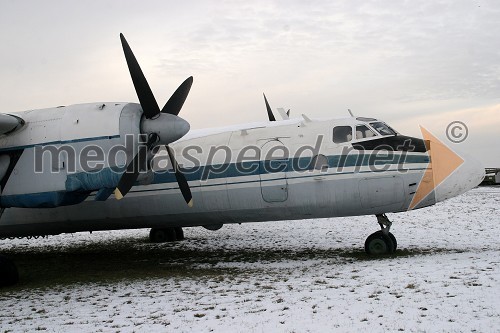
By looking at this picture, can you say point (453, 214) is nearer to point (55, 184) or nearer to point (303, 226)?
point (303, 226)

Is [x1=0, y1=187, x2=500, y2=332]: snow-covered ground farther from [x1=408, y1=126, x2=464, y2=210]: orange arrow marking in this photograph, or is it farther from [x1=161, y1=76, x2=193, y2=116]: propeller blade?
[x1=161, y1=76, x2=193, y2=116]: propeller blade

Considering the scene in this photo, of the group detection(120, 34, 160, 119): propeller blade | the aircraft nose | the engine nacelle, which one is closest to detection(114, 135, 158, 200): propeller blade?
the engine nacelle

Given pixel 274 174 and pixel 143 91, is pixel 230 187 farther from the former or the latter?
pixel 143 91

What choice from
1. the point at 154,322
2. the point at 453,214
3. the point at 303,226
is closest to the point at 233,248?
the point at 303,226

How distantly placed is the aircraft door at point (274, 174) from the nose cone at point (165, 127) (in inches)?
120

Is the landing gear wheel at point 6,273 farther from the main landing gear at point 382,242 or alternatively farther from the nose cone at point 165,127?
the main landing gear at point 382,242

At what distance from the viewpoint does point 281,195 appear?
13.3 metres

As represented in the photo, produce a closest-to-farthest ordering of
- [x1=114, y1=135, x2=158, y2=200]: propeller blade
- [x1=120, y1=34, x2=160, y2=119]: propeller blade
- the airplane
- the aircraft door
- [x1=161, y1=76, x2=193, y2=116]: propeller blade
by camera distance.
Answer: [x1=114, y1=135, x2=158, y2=200]: propeller blade < the airplane < [x1=120, y1=34, x2=160, y2=119]: propeller blade < [x1=161, y1=76, x2=193, y2=116]: propeller blade < the aircraft door

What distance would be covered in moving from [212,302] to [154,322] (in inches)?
53.5

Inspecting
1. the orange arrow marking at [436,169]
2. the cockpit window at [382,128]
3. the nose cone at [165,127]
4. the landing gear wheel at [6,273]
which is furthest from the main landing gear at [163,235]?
the orange arrow marking at [436,169]

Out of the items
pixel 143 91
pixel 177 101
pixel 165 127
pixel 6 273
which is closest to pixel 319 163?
pixel 177 101

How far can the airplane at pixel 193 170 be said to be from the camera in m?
11.2

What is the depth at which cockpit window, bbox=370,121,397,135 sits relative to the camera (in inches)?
528

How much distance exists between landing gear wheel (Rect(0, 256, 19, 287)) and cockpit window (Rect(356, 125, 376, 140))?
9767 millimetres
